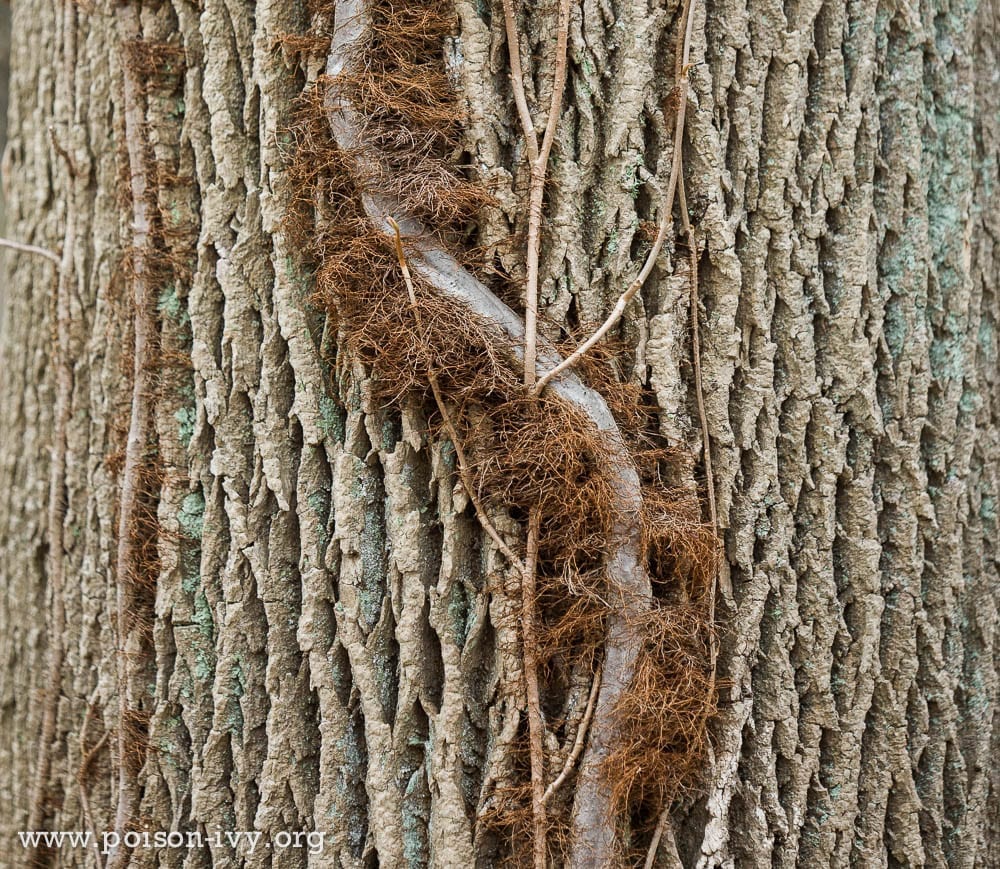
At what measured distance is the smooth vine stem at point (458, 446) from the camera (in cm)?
153

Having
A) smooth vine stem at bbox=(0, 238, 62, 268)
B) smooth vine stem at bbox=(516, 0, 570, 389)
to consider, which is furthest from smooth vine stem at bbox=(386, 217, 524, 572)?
smooth vine stem at bbox=(0, 238, 62, 268)

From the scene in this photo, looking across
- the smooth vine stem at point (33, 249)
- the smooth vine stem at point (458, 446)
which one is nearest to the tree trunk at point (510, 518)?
the smooth vine stem at point (458, 446)

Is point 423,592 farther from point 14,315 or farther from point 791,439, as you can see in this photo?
point 14,315

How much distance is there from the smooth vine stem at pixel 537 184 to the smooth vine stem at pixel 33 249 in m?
1.14

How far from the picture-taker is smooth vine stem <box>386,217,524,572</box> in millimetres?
1530

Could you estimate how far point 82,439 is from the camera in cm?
185

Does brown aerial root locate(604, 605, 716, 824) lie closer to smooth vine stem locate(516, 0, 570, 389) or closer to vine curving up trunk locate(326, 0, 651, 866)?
vine curving up trunk locate(326, 0, 651, 866)

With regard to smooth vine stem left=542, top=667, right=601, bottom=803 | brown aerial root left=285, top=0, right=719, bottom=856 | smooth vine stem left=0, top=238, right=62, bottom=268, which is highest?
smooth vine stem left=0, top=238, right=62, bottom=268

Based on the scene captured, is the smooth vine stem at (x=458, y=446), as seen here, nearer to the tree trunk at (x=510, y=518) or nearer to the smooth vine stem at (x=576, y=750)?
the tree trunk at (x=510, y=518)

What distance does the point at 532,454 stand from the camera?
151cm

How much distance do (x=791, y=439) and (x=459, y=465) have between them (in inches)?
25.9

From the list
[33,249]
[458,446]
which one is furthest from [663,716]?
[33,249]

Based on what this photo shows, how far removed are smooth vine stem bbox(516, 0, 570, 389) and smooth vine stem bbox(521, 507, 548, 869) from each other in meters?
0.32

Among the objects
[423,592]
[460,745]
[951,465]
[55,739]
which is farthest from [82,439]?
[951,465]
